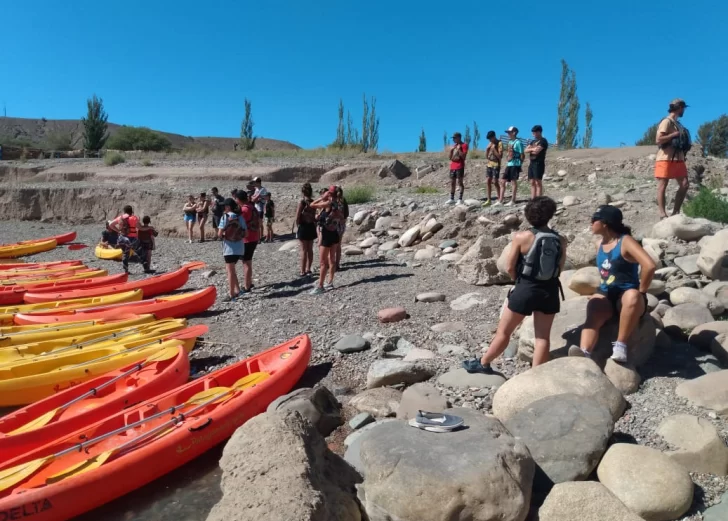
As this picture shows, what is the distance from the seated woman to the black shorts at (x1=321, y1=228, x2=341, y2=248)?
4283mm

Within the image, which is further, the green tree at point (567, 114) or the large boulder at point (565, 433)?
the green tree at point (567, 114)

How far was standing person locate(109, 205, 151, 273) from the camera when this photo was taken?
10.4 meters

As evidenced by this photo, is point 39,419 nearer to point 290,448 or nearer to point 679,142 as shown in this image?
point 290,448

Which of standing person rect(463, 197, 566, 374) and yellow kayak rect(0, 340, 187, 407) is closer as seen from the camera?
standing person rect(463, 197, 566, 374)

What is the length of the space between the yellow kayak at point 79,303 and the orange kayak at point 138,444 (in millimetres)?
4269

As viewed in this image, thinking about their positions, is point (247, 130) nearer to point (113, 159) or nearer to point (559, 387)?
point (113, 159)

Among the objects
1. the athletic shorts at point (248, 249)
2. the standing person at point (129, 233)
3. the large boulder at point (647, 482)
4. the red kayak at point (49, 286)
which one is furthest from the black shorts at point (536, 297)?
the red kayak at point (49, 286)

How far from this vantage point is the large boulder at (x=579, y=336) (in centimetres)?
430

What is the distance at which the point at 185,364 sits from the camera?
576 centimetres

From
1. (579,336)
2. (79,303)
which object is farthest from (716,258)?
(79,303)

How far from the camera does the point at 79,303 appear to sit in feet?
29.3

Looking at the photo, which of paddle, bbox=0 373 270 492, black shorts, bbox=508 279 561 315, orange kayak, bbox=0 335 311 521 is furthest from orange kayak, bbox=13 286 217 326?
black shorts, bbox=508 279 561 315

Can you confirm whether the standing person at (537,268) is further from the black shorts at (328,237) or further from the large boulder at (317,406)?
the black shorts at (328,237)

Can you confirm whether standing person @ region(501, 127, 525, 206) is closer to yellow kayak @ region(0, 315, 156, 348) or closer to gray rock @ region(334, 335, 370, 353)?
gray rock @ region(334, 335, 370, 353)
